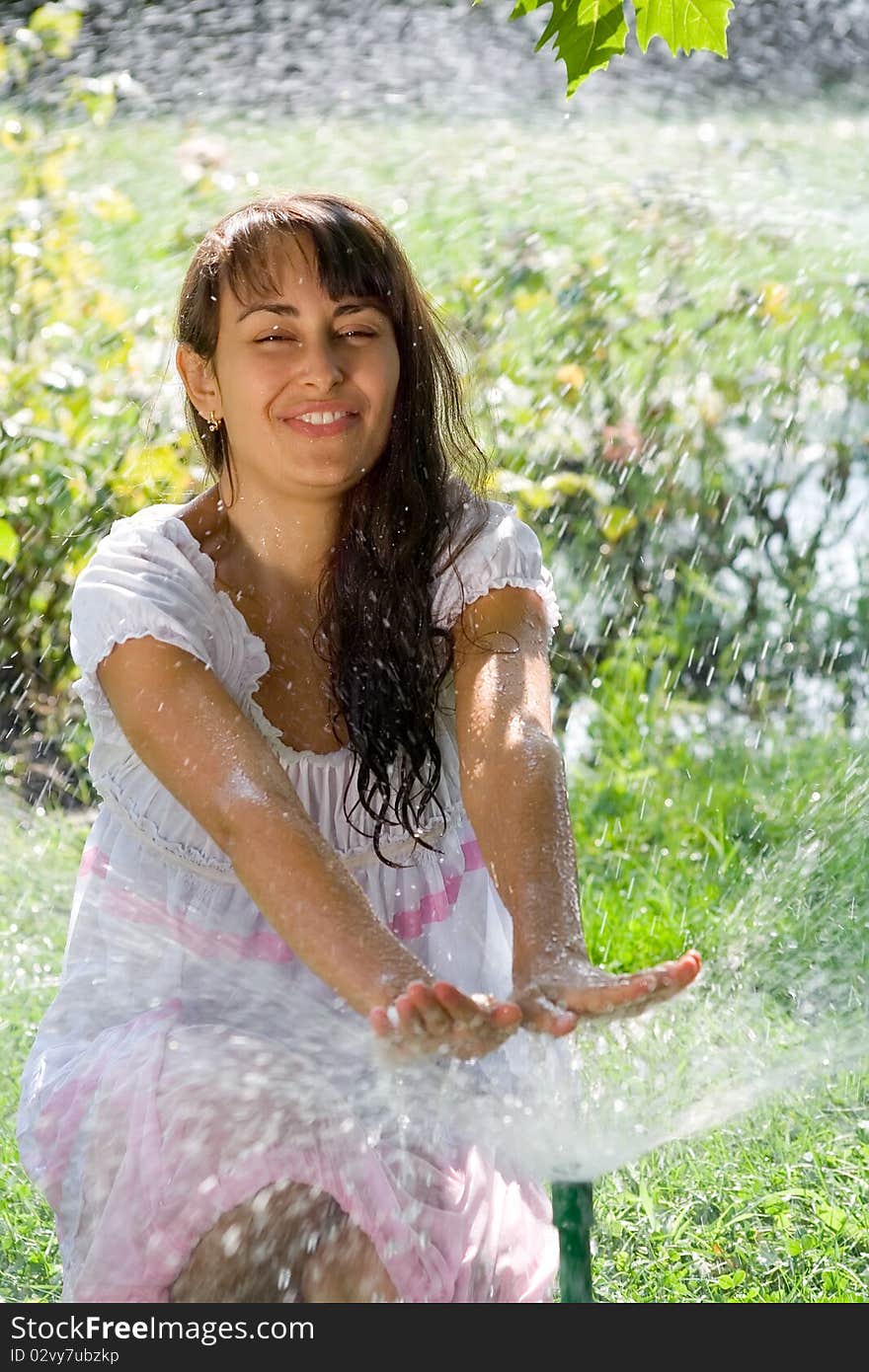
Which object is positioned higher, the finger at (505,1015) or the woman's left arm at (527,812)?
the finger at (505,1015)

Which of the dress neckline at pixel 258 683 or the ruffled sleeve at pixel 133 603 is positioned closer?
the ruffled sleeve at pixel 133 603

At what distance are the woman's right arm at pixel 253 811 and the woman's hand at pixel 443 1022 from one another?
0.07 meters

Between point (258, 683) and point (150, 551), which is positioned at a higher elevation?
point (150, 551)

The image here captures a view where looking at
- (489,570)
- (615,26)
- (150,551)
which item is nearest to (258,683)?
(150,551)

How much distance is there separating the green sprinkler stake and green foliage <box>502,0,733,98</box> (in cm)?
153

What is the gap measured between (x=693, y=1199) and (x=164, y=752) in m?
1.30

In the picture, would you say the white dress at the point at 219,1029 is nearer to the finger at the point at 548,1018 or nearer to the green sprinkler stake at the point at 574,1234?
the green sprinkler stake at the point at 574,1234

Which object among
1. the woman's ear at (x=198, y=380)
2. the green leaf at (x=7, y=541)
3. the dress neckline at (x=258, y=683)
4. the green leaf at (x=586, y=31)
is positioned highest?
the green leaf at (x=586, y=31)

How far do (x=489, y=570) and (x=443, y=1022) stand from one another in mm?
846

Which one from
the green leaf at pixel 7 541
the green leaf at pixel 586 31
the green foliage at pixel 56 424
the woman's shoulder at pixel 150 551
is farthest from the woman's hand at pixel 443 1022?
the green foliage at pixel 56 424

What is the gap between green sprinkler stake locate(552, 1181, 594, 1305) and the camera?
2.03 m

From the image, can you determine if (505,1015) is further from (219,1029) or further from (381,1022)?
(219,1029)

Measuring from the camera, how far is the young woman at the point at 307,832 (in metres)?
2.10

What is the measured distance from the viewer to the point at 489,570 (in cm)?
260
